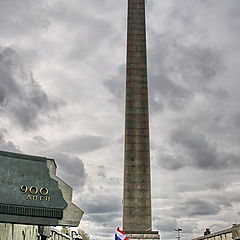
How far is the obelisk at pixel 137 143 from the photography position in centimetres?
3697

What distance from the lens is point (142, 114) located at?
128 ft

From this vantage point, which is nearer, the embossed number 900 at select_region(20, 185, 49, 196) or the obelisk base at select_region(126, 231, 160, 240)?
the embossed number 900 at select_region(20, 185, 49, 196)

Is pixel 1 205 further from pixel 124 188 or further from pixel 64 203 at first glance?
pixel 124 188

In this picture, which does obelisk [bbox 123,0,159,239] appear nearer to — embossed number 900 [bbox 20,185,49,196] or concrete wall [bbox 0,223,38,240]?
concrete wall [bbox 0,223,38,240]

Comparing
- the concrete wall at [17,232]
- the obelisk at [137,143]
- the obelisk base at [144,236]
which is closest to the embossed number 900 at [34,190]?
the concrete wall at [17,232]

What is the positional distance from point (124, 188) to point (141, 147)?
4.08 metres

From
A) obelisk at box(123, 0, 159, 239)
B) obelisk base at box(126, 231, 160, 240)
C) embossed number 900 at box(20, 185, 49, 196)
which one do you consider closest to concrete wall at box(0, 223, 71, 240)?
embossed number 900 at box(20, 185, 49, 196)

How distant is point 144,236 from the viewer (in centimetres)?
3550

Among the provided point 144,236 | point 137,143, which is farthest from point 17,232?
point 137,143

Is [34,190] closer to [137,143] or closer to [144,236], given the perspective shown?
[144,236]

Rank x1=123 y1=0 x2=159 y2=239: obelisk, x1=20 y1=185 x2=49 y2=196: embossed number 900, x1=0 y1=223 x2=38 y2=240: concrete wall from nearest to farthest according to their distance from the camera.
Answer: x1=20 y1=185 x2=49 y2=196: embossed number 900 → x1=0 y1=223 x2=38 y2=240: concrete wall → x1=123 y1=0 x2=159 y2=239: obelisk

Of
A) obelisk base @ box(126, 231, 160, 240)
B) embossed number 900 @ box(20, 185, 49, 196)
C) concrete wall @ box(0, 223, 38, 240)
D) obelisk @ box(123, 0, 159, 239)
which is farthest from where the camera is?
obelisk @ box(123, 0, 159, 239)

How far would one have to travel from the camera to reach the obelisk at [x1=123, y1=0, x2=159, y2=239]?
121ft

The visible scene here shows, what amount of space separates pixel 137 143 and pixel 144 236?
8327 millimetres
